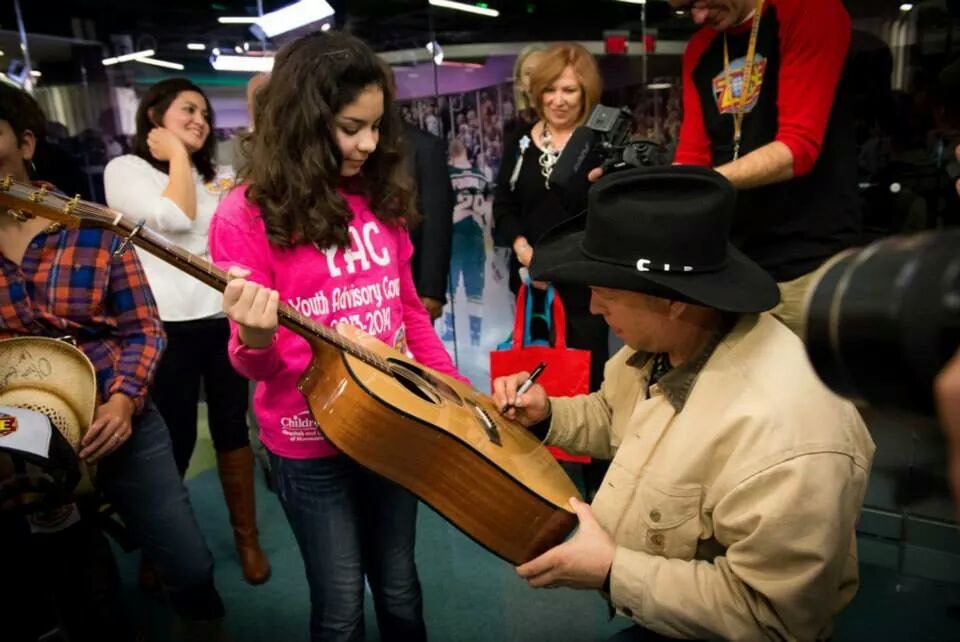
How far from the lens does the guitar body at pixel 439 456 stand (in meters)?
1.32

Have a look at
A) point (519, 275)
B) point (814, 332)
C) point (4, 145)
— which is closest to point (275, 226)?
point (4, 145)

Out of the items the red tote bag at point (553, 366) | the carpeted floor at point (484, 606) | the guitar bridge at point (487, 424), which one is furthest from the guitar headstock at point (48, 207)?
the carpeted floor at point (484, 606)

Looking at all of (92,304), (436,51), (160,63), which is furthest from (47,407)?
(160,63)

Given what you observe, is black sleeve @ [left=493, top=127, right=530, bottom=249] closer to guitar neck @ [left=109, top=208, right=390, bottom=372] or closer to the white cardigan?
the white cardigan

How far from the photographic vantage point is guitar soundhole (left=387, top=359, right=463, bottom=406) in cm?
150

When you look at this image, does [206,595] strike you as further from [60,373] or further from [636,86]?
[636,86]

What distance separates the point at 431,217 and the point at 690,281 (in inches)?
61.2

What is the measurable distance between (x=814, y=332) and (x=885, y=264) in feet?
0.28

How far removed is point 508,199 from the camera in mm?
2879

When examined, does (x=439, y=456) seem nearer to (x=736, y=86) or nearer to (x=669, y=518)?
(x=669, y=518)

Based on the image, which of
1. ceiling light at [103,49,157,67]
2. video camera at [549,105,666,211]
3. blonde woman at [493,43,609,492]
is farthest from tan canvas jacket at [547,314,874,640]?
ceiling light at [103,49,157,67]

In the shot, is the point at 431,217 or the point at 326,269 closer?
the point at 326,269

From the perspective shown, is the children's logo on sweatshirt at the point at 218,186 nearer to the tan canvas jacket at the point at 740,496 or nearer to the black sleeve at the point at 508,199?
the black sleeve at the point at 508,199

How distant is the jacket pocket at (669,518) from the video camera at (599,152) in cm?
105
